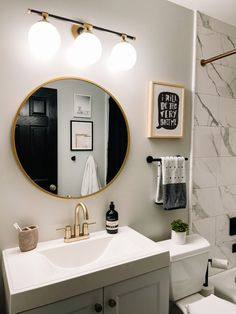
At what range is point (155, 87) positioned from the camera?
159 cm

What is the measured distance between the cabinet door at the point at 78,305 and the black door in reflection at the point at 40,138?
0.56 metres

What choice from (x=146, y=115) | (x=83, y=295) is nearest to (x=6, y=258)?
(x=83, y=295)

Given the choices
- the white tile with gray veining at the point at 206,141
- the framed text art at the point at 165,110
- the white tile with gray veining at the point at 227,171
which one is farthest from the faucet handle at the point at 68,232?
the white tile with gray veining at the point at 227,171

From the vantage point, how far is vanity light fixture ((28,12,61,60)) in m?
1.15

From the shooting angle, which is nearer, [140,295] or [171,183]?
[140,295]

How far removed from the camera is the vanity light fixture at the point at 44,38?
1.15m

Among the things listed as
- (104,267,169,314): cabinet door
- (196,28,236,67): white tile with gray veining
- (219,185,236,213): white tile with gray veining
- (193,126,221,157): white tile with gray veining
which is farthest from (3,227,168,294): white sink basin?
(196,28,236,67): white tile with gray veining

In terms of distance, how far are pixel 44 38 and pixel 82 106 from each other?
1.31ft

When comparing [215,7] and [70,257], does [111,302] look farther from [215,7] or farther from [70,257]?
[215,7]

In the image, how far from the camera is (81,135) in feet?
4.56

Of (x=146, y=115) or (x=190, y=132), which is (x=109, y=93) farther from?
(x=190, y=132)

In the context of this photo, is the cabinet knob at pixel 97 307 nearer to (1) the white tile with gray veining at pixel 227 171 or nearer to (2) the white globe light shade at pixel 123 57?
(2) the white globe light shade at pixel 123 57

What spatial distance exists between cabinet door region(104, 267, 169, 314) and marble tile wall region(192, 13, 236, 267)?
742 millimetres

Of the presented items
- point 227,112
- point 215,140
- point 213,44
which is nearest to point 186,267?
point 215,140
